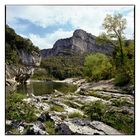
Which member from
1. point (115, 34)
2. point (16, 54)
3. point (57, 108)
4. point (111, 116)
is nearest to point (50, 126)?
point (57, 108)

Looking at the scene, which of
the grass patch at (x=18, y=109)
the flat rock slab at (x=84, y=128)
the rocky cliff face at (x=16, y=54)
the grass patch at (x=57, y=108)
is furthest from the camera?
the grass patch at (x=57, y=108)

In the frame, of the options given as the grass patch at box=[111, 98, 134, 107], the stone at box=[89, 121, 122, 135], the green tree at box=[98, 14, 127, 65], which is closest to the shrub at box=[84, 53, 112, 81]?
the green tree at box=[98, 14, 127, 65]

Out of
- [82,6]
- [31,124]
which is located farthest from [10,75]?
[82,6]

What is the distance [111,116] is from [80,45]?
1.18m

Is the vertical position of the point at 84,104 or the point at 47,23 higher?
the point at 47,23

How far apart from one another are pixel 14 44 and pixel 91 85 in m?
1.35

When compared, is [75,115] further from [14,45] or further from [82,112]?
[14,45]

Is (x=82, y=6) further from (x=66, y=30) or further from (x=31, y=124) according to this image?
(x=31, y=124)

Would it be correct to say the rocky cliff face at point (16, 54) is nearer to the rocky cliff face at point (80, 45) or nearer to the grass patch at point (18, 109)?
the grass patch at point (18, 109)

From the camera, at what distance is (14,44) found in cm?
679

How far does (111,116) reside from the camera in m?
6.48

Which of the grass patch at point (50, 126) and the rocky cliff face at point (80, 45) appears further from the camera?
the rocky cliff face at point (80, 45)

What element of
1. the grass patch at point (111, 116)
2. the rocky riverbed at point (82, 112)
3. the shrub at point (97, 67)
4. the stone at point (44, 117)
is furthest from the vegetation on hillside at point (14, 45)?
the grass patch at point (111, 116)

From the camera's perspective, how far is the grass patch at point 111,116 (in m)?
6.36
